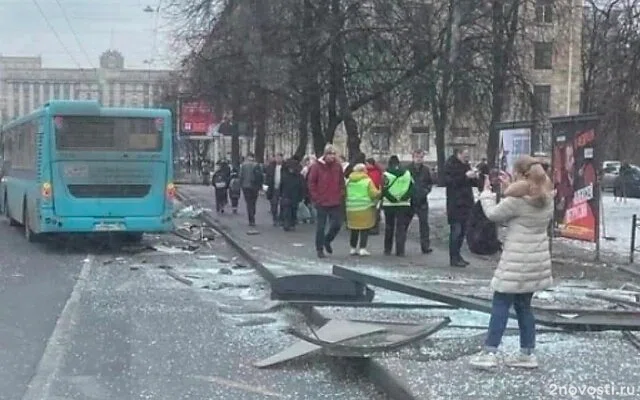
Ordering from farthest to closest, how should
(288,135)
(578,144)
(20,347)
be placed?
1. (288,135)
2. (578,144)
3. (20,347)

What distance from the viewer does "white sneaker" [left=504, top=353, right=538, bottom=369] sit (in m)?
8.66

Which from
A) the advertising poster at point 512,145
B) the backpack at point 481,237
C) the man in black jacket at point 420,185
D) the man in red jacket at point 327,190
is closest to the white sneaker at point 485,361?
the backpack at point 481,237

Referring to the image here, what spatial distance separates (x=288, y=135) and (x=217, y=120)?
12.3 feet

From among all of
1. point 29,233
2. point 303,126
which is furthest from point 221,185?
point 29,233

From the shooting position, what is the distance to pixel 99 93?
53.1 m

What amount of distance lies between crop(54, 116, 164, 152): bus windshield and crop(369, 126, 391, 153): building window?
36.0 ft

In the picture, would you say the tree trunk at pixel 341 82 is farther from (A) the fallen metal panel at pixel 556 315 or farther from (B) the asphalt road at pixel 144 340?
(A) the fallen metal panel at pixel 556 315

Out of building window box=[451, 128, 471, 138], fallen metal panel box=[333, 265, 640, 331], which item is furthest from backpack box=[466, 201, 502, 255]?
building window box=[451, 128, 471, 138]

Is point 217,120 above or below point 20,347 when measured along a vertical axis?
above

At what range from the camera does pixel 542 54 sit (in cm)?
3616

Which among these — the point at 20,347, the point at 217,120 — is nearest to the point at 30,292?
the point at 20,347

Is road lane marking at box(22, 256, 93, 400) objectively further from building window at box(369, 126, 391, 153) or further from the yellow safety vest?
building window at box(369, 126, 391, 153)

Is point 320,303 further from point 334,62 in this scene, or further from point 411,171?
point 334,62

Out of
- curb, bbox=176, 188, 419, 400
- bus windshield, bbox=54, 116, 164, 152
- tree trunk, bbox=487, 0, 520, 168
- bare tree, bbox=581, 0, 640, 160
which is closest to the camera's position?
curb, bbox=176, 188, 419, 400
